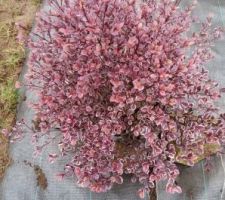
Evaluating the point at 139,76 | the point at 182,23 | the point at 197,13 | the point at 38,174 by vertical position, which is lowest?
the point at 38,174

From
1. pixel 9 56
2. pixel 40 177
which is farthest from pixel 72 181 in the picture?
pixel 9 56

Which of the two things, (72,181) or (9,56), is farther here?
(9,56)

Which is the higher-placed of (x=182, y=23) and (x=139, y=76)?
(x=182, y=23)

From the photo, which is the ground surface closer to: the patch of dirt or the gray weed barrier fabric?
the gray weed barrier fabric

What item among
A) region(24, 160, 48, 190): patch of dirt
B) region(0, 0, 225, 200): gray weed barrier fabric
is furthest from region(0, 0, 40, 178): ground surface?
region(24, 160, 48, 190): patch of dirt

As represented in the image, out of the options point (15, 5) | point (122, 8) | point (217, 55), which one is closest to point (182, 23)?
point (122, 8)

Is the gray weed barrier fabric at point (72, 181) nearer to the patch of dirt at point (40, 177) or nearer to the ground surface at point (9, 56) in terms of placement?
the patch of dirt at point (40, 177)

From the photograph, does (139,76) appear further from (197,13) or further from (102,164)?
(197,13)

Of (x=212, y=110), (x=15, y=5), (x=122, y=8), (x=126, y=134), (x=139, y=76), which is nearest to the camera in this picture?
(x=139, y=76)

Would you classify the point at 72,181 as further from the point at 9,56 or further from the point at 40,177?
the point at 9,56
